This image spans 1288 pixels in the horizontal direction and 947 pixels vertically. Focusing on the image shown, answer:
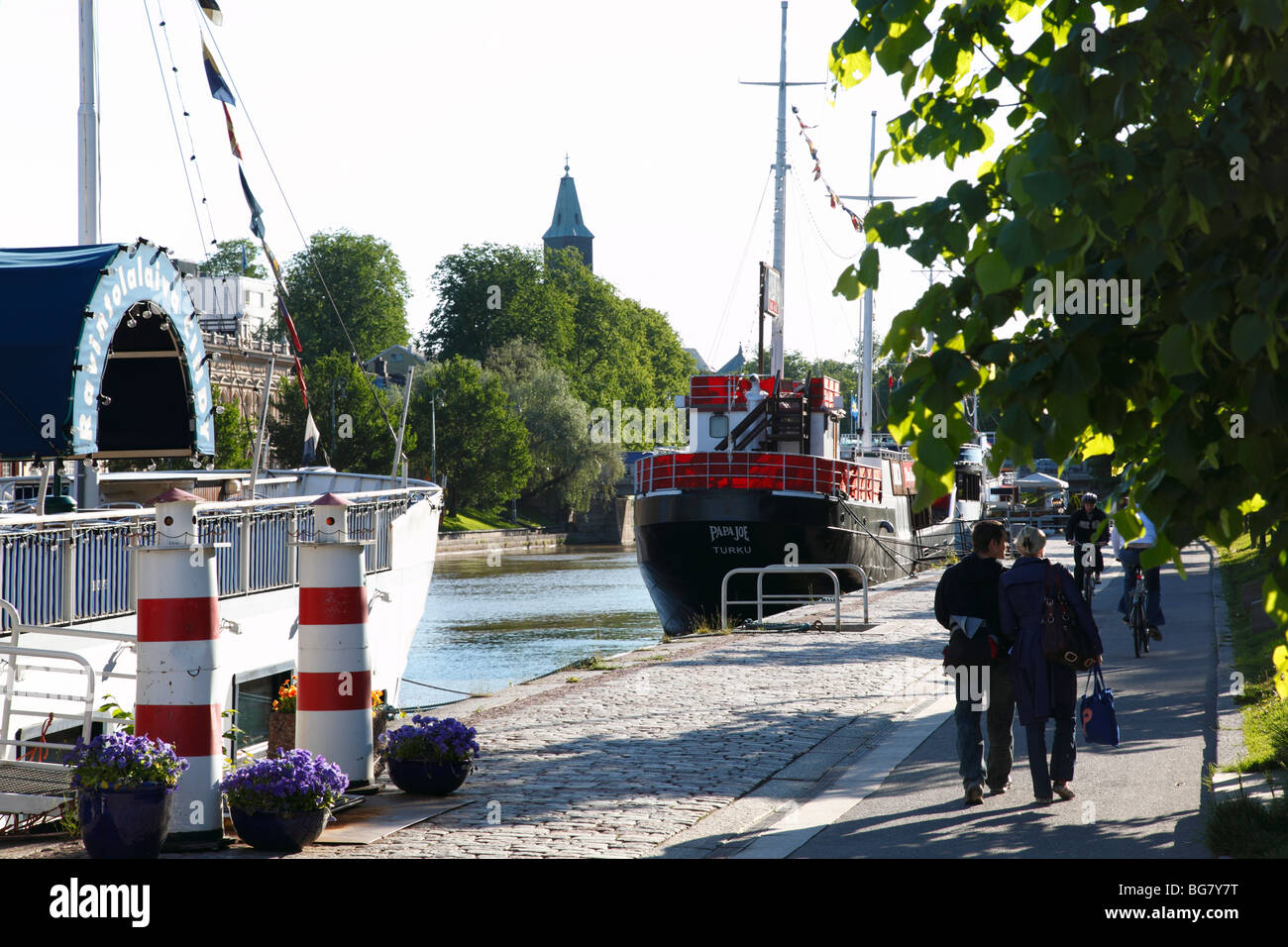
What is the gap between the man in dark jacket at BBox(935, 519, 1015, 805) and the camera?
808 centimetres

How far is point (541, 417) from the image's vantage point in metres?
85.1

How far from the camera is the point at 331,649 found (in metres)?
7.58

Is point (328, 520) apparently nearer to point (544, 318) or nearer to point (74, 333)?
point (74, 333)

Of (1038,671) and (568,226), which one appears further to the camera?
(568,226)

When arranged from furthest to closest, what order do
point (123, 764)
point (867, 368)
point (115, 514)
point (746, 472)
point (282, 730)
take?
1. point (867, 368)
2. point (746, 472)
3. point (115, 514)
4. point (282, 730)
5. point (123, 764)

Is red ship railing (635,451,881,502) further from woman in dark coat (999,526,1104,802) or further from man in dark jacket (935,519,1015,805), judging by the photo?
woman in dark coat (999,526,1104,802)

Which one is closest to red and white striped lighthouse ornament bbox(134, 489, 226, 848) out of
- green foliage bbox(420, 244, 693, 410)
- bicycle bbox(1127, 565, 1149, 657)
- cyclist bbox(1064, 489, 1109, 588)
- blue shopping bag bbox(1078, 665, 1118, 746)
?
blue shopping bag bbox(1078, 665, 1118, 746)

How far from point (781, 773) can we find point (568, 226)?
503 feet

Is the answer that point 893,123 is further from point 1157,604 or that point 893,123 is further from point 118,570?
point 1157,604

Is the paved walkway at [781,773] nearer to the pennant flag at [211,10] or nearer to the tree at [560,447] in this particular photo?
the pennant flag at [211,10]

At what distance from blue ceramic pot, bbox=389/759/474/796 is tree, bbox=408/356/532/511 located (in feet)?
227

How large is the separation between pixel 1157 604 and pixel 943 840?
11.0 metres

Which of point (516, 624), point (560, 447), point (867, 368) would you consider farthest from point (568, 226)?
point (516, 624)

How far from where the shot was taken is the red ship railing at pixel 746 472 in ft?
91.8
